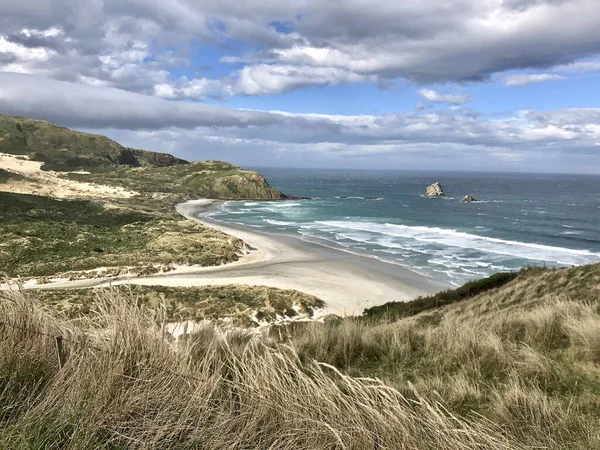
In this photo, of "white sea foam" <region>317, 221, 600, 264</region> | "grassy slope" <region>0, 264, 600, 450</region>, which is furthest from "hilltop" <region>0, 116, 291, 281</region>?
"grassy slope" <region>0, 264, 600, 450</region>

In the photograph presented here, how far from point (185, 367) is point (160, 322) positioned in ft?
2.97

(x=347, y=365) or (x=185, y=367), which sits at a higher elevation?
(x=185, y=367)

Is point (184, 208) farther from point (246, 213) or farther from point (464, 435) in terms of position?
point (464, 435)

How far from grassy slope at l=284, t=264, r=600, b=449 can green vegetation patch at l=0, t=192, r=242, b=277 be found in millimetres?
32578

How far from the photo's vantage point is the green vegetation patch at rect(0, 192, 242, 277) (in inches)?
1374

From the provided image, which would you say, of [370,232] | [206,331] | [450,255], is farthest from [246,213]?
[206,331]

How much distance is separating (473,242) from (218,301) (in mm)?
38251

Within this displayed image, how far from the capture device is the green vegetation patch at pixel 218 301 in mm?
21172

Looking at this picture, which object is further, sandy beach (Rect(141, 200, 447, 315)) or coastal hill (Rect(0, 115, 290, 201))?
coastal hill (Rect(0, 115, 290, 201))

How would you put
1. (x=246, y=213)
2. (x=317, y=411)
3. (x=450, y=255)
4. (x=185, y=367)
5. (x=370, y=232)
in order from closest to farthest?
(x=317, y=411) < (x=185, y=367) < (x=450, y=255) < (x=370, y=232) < (x=246, y=213)

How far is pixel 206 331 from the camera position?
626cm

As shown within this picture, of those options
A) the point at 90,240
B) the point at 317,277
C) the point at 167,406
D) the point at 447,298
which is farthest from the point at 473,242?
the point at 167,406

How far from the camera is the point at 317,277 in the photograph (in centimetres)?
3488

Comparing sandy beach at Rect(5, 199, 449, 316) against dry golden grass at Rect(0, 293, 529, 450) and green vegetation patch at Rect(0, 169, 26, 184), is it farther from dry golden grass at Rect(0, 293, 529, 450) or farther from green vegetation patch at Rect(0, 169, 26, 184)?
green vegetation patch at Rect(0, 169, 26, 184)
